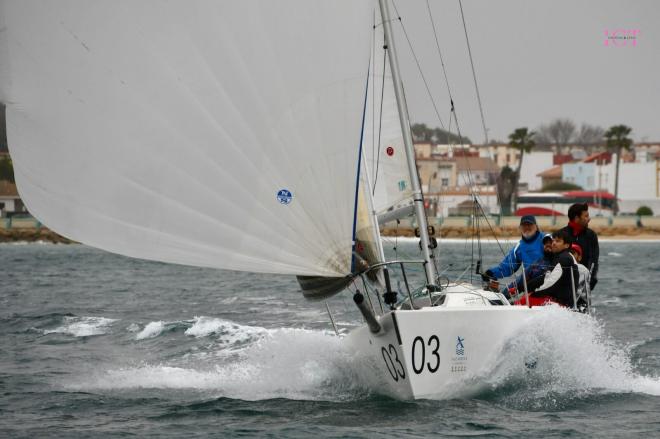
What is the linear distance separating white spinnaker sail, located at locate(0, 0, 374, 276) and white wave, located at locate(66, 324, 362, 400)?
201cm

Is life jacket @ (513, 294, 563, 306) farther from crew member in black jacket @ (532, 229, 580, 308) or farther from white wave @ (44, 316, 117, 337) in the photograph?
white wave @ (44, 316, 117, 337)

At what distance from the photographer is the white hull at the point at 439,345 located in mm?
10336

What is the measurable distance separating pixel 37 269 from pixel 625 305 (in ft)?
75.9

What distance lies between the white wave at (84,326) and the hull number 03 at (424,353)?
28.1ft

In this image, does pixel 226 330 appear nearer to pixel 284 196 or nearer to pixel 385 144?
pixel 385 144

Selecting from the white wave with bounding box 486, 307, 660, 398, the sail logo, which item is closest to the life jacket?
the white wave with bounding box 486, 307, 660, 398

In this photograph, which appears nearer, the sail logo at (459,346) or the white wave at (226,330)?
the sail logo at (459,346)

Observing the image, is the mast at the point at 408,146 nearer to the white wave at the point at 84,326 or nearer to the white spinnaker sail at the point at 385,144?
the white spinnaker sail at the point at 385,144

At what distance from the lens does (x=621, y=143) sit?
91500mm

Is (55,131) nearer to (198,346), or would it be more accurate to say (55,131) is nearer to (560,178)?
(198,346)

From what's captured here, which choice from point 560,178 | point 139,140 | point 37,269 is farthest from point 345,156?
point 560,178

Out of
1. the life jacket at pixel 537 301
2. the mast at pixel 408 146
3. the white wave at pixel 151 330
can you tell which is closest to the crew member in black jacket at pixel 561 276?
the life jacket at pixel 537 301

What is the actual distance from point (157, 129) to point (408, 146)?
2.98 metres

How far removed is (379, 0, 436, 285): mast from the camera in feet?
37.7
